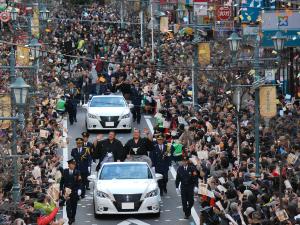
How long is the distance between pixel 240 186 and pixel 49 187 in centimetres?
437

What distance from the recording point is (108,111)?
1587 inches

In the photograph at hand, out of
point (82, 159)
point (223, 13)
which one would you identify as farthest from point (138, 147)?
point (223, 13)

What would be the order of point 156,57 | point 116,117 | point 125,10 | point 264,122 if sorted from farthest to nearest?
1. point 125,10
2. point 156,57
3. point 116,117
4. point 264,122

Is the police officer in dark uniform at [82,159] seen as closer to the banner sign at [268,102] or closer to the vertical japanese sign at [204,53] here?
the banner sign at [268,102]

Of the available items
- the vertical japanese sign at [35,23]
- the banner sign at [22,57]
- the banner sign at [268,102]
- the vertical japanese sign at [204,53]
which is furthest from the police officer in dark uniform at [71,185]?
the vertical japanese sign at [35,23]

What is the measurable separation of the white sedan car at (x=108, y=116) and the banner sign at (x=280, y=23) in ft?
18.3

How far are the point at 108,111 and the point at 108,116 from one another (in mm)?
216

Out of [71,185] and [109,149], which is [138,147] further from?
[71,185]

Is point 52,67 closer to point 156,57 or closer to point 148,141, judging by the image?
point 156,57

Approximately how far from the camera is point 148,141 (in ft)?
101

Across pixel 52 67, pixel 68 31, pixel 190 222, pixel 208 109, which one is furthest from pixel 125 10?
pixel 190 222

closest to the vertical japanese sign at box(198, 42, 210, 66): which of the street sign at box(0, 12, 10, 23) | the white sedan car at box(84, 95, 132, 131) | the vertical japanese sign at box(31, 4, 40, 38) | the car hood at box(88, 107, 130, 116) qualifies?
the white sedan car at box(84, 95, 132, 131)

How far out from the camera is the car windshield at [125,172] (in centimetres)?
2738

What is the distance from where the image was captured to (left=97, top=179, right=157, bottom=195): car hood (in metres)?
26.5
